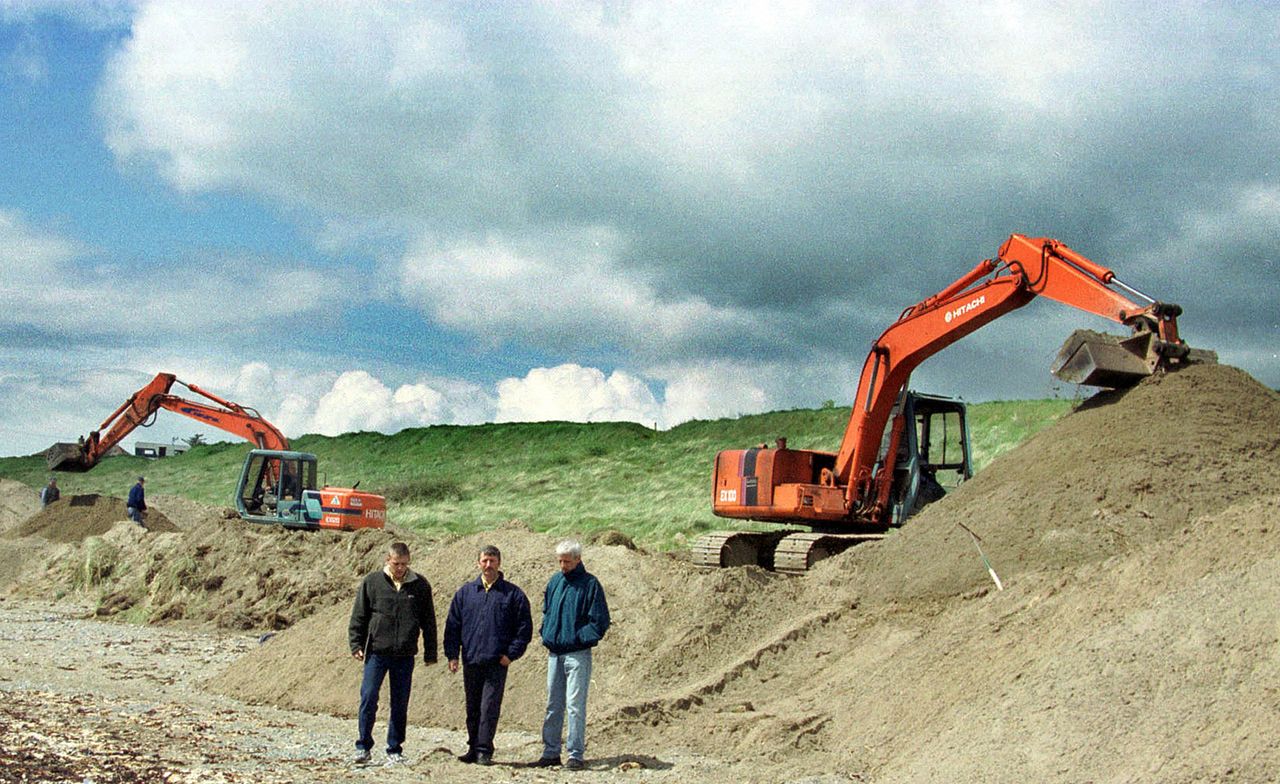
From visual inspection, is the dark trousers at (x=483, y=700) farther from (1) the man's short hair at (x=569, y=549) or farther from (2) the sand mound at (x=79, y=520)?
(2) the sand mound at (x=79, y=520)

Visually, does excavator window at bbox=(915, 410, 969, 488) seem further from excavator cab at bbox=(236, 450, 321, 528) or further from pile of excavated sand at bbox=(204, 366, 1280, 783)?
excavator cab at bbox=(236, 450, 321, 528)

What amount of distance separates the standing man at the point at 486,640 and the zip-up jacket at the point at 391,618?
0.21 m

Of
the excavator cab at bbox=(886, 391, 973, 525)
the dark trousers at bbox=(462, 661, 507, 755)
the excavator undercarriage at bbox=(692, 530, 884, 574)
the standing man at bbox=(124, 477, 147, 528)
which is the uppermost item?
the excavator cab at bbox=(886, 391, 973, 525)

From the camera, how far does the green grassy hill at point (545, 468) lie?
33.2 metres

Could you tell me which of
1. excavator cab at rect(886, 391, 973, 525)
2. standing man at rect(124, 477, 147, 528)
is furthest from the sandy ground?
standing man at rect(124, 477, 147, 528)

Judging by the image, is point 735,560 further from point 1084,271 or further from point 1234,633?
point 1234,633

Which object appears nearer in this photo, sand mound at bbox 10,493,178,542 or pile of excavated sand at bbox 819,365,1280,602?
pile of excavated sand at bbox 819,365,1280,602

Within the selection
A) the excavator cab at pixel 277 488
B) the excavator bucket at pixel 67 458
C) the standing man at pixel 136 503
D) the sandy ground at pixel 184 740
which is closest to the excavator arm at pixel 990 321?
the sandy ground at pixel 184 740

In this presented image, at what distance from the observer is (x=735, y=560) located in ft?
55.5

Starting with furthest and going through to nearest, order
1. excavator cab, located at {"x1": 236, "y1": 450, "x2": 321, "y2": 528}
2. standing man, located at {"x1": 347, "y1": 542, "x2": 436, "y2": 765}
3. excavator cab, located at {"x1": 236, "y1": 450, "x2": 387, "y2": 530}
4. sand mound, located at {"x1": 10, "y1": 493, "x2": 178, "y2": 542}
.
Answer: sand mound, located at {"x1": 10, "y1": 493, "x2": 178, "y2": 542} < excavator cab, located at {"x1": 236, "y1": 450, "x2": 321, "y2": 528} < excavator cab, located at {"x1": 236, "y1": 450, "x2": 387, "y2": 530} < standing man, located at {"x1": 347, "y1": 542, "x2": 436, "y2": 765}

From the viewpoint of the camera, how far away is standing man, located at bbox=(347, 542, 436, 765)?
8555mm

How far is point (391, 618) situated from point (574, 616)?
1399mm

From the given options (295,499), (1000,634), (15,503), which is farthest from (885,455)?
(15,503)

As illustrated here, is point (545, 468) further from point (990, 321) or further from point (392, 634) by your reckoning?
point (392, 634)
